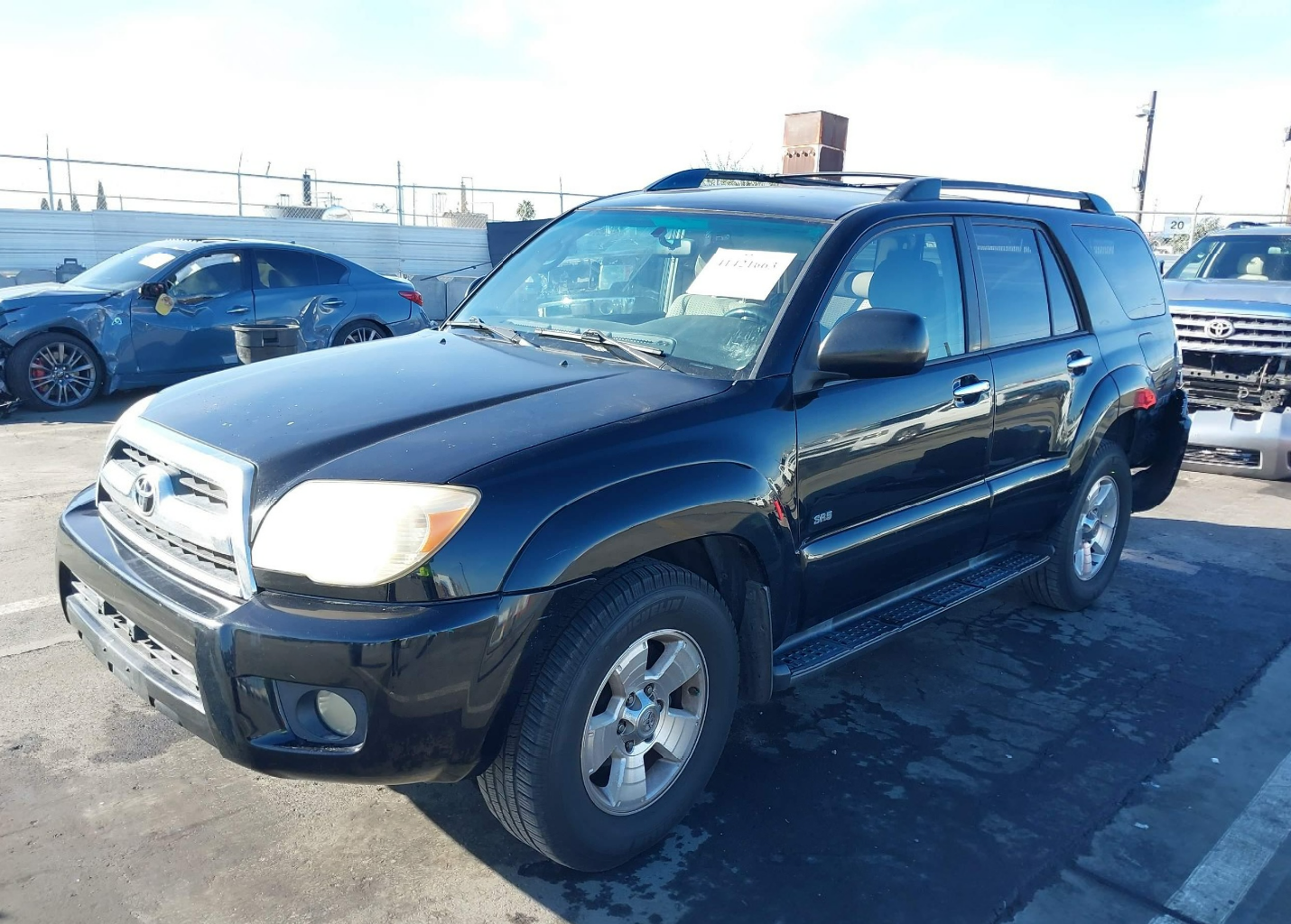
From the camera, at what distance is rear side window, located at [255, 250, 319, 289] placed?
1009cm

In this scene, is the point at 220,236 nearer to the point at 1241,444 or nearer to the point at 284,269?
the point at 284,269

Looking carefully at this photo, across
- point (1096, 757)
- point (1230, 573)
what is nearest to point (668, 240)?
point (1096, 757)

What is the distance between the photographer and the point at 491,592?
2416mm

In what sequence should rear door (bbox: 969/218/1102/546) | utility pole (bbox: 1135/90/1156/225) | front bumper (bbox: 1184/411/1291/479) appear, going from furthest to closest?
1. utility pole (bbox: 1135/90/1156/225)
2. front bumper (bbox: 1184/411/1291/479)
3. rear door (bbox: 969/218/1102/546)

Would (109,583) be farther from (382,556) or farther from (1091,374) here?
(1091,374)

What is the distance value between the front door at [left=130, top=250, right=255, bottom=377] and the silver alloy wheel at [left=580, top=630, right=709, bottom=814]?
7800mm

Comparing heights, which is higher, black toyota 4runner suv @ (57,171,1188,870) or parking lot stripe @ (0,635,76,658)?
black toyota 4runner suv @ (57,171,1188,870)

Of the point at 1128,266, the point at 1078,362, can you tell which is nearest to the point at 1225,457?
the point at 1128,266

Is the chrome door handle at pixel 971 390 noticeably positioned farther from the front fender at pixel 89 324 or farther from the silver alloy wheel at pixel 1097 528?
the front fender at pixel 89 324

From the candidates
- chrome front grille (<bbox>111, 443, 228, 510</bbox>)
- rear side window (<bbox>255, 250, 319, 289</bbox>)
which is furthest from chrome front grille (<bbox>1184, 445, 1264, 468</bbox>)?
rear side window (<bbox>255, 250, 319, 289</bbox>)

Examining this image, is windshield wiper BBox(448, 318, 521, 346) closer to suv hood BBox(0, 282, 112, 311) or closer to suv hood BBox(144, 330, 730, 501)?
suv hood BBox(144, 330, 730, 501)

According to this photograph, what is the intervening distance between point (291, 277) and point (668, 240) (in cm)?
757

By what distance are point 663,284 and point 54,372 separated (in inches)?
306

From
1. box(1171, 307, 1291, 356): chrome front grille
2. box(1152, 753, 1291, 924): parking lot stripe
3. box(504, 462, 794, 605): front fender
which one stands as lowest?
box(1152, 753, 1291, 924): parking lot stripe
